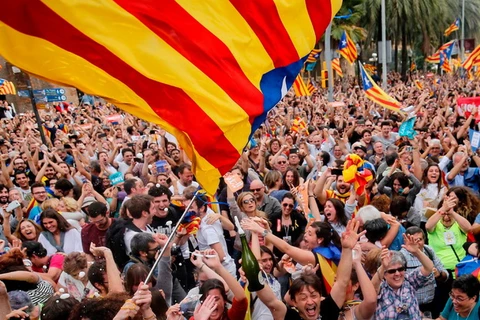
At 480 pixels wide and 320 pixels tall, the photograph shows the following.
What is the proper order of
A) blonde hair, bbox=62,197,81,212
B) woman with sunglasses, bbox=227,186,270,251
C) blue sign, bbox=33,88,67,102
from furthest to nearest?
blue sign, bbox=33,88,67,102 → blonde hair, bbox=62,197,81,212 → woman with sunglasses, bbox=227,186,270,251

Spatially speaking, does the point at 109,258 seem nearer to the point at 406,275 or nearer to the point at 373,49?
the point at 406,275

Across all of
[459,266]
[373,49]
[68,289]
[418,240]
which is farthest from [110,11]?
[373,49]

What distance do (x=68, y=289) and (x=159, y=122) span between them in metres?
1.83

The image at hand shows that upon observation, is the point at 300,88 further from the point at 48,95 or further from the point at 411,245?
the point at 411,245

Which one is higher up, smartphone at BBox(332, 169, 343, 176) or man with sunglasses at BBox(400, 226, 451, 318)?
smartphone at BBox(332, 169, 343, 176)

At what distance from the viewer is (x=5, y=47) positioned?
125 inches

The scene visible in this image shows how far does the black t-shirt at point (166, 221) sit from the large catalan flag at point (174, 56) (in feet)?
7.80

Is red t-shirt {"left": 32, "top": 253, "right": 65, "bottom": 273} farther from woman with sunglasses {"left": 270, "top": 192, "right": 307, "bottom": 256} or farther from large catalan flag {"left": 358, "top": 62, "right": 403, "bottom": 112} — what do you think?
large catalan flag {"left": 358, "top": 62, "right": 403, "bottom": 112}

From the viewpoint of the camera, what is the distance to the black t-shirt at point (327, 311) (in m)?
4.01

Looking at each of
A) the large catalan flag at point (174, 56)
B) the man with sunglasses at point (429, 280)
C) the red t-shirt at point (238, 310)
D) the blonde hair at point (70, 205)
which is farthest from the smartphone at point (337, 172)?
the red t-shirt at point (238, 310)

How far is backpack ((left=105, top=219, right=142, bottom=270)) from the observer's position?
17.4 feet

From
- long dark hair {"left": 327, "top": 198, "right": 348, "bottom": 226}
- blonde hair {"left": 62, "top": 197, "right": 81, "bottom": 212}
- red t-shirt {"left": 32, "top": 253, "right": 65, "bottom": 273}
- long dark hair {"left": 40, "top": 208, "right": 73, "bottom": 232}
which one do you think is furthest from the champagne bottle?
blonde hair {"left": 62, "top": 197, "right": 81, "bottom": 212}

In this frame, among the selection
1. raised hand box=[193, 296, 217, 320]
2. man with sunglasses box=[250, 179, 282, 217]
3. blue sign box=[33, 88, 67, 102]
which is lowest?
man with sunglasses box=[250, 179, 282, 217]

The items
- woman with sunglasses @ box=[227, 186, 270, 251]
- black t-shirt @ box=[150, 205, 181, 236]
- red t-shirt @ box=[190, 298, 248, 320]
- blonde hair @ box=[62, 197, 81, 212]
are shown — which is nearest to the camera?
red t-shirt @ box=[190, 298, 248, 320]
